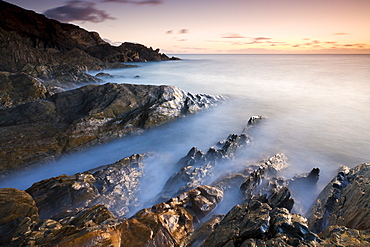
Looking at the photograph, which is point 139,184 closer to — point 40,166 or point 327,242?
point 40,166

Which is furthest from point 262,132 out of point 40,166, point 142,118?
point 40,166

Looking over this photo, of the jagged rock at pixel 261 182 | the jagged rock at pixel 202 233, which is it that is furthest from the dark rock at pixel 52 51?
the jagged rock at pixel 202 233

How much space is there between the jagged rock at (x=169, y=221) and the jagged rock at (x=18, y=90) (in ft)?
39.5

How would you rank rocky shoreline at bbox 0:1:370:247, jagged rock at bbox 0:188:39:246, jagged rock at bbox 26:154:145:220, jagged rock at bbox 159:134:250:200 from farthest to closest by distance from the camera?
jagged rock at bbox 159:134:250:200 → jagged rock at bbox 26:154:145:220 → jagged rock at bbox 0:188:39:246 → rocky shoreline at bbox 0:1:370:247

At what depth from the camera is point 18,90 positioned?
1199cm

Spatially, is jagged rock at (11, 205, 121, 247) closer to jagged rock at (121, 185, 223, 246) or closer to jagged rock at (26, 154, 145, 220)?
jagged rock at (121, 185, 223, 246)

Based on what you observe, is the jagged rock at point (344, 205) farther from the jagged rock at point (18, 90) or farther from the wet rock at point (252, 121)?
the jagged rock at point (18, 90)

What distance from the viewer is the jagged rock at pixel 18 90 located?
11.2 meters

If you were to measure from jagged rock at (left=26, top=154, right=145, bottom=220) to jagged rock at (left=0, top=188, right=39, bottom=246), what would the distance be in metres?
0.55

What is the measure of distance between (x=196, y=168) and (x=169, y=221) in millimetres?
3215

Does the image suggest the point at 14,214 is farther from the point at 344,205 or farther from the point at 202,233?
the point at 344,205

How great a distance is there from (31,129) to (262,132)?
39.5 feet

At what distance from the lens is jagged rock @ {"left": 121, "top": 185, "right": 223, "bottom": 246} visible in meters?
3.75

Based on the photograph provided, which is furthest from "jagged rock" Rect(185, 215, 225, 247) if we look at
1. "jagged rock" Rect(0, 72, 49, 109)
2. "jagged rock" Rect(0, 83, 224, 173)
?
"jagged rock" Rect(0, 72, 49, 109)
